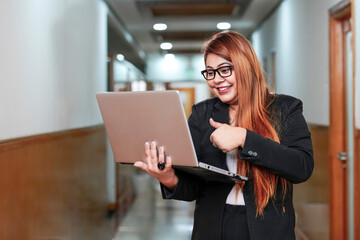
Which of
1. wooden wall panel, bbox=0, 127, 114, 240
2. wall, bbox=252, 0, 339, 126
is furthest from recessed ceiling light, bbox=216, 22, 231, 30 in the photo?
wooden wall panel, bbox=0, 127, 114, 240

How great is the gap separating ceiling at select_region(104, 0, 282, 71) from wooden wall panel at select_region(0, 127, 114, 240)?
157 cm

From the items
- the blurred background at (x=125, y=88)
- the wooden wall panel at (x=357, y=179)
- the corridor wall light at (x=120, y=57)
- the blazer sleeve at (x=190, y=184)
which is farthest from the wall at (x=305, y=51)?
the corridor wall light at (x=120, y=57)

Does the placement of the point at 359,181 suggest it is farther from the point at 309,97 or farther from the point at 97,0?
the point at 97,0

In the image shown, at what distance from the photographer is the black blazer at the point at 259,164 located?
1129 mm

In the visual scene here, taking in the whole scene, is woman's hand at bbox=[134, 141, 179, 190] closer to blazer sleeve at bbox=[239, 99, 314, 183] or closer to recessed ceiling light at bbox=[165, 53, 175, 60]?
blazer sleeve at bbox=[239, 99, 314, 183]

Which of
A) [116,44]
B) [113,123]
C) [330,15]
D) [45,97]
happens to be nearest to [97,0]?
[116,44]

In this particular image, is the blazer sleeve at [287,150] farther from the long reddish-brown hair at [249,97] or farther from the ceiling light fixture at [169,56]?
the ceiling light fixture at [169,56]

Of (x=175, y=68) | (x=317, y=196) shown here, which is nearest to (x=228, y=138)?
(x=317, y=196)

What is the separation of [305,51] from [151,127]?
272 centimetres

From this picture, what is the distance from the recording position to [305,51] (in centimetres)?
359

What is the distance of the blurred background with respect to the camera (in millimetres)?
2168

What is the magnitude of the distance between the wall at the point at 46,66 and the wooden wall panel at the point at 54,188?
0.33 ft

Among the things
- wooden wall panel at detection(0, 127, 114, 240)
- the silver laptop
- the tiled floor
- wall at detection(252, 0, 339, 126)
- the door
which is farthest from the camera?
the tiled floor

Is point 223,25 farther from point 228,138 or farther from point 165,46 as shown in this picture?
point 228,138
